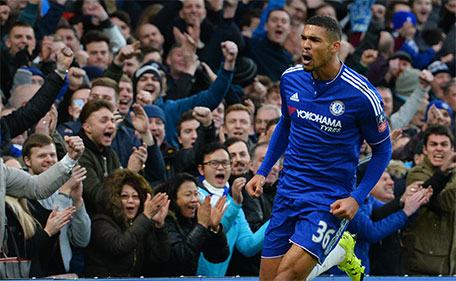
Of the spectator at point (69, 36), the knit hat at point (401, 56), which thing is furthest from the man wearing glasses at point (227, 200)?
the knit hat at point (401, 56)

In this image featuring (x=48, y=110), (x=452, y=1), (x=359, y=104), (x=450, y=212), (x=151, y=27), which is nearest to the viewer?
(x=359, y=104)

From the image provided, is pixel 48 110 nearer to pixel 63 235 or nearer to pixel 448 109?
pixel 63 235

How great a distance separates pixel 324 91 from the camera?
657cm

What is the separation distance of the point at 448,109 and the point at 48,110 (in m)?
5.78

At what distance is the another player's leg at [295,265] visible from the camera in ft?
21.0

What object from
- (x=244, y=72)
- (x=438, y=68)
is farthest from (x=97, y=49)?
(x=438, y=68)

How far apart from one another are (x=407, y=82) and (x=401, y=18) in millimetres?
2409

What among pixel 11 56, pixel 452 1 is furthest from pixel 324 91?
pixel 452 1

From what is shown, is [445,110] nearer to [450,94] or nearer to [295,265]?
[450,94]

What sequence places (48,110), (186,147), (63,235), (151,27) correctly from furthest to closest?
(151,27), (186,147), (48,110), (63,235)

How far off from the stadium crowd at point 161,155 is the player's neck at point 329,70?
11.5 inches

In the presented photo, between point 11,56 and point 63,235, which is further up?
point 11,56

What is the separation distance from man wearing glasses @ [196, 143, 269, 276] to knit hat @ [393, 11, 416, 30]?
8.04 metres

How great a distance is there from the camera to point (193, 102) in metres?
10.9
